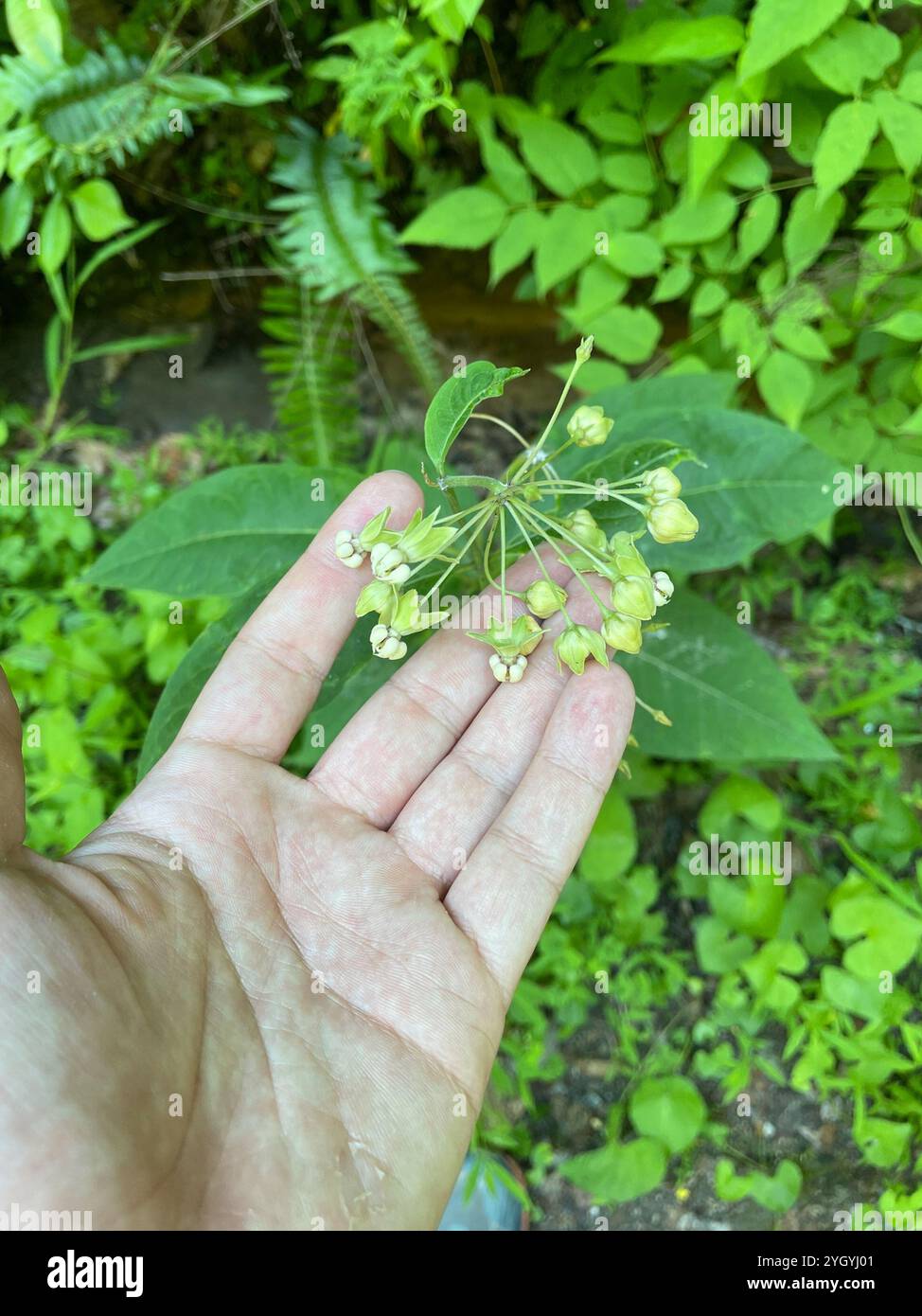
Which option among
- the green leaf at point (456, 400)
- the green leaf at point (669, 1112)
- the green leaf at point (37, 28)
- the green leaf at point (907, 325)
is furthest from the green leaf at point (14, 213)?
the green leaf at point (669, 1112)

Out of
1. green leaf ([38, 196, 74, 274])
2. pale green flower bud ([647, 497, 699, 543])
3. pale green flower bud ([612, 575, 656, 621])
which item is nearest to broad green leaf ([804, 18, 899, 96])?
pale green flower bud ([647, 497, 699, 543])

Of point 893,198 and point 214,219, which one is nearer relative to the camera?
point 893,198

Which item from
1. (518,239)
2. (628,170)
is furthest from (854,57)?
(518,239)

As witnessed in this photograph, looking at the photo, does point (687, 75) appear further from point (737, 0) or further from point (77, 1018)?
point (77, 1018)

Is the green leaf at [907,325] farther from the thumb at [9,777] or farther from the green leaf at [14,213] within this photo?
the green leaf at [14,213]

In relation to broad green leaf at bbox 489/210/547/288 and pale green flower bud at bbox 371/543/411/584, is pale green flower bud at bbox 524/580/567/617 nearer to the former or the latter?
pale green flower bud at bbox 371/543/411/584

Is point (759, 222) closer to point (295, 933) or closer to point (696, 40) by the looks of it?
point (696, 40)

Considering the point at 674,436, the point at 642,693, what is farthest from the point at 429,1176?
the point at 674,436

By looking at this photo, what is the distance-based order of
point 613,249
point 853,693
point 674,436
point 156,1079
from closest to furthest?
point 156,1079 < point 674,436 < point 613,249 < point 853,693

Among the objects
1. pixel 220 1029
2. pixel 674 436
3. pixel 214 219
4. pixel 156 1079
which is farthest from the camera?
pixel 214 219
